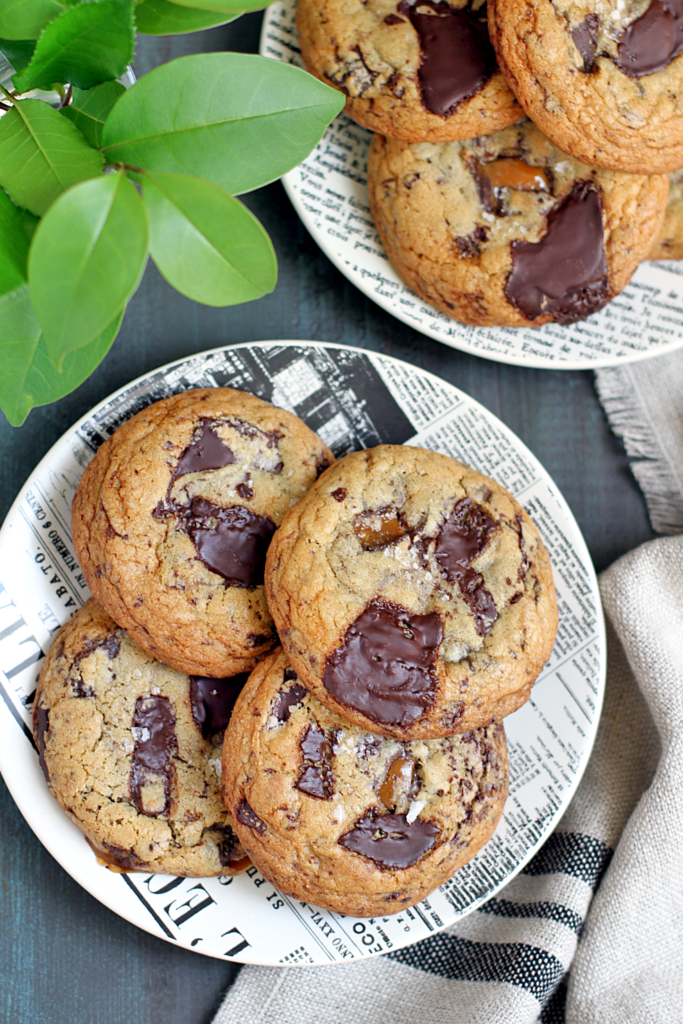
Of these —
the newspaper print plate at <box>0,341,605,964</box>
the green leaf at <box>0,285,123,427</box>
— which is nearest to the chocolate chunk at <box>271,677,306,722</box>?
the newspaper print plate at <box>0,341,605,964</box>

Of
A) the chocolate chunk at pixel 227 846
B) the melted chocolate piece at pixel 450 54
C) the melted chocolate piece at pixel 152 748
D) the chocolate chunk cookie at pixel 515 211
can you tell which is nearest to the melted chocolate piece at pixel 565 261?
the chocolate chunk cookie at pixel 515 211

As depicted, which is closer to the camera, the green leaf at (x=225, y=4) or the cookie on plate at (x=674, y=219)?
the green leaf at (x=225, y=4)

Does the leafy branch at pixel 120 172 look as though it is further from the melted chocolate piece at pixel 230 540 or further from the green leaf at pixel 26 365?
the melted chocolate piece at pixel 230 540

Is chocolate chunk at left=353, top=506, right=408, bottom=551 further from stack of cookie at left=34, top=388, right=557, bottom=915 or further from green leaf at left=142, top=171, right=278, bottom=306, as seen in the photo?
green leaf at left=142, top=171, right=278, bottom=306

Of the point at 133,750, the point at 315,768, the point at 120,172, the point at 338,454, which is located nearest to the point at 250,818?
the point at 315,768

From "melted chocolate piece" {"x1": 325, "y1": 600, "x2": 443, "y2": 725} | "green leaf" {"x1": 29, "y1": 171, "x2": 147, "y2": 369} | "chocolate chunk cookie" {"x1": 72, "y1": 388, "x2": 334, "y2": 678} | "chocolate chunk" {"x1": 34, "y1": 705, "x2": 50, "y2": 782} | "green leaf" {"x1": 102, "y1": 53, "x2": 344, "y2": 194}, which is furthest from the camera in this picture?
"chocolate chunk" {"x1": 34, "y1": 705, "x2": 50, "y2": 782}
